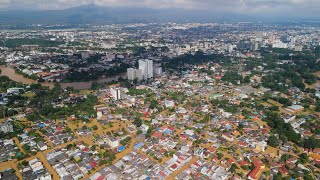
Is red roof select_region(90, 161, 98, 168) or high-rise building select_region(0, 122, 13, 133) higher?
high-rise building select_region(0, 122, 13, 133)

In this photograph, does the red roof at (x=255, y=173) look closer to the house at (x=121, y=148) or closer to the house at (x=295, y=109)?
the house at (x=121, y=148)

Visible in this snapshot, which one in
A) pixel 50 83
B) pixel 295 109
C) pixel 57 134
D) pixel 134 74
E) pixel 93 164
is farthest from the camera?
pixel 134 74

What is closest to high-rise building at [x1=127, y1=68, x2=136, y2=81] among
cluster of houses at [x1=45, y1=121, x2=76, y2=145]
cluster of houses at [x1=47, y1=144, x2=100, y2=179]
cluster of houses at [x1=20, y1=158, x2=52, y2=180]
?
cluster of houses at [x1=45, y1=121, x2=76, y2=145]

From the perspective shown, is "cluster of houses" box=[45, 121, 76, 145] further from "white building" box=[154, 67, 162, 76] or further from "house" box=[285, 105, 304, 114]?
"house" box=[285, 105, 304, 114]

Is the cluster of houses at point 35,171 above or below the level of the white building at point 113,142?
below

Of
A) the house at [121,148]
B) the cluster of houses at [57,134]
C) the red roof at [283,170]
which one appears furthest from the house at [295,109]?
the cluster of houses at [57,134]

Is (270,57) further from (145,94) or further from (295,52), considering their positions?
(145,94)

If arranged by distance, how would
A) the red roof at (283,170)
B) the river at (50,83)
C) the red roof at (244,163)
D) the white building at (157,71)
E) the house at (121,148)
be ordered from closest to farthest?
the red roof at (283,170) < the red roof at (244,163) < the house at (121,148) < the river at (50,83) < the white building at (157,71)

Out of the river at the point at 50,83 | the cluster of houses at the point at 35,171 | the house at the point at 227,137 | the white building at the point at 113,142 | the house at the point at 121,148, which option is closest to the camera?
the cluster of houses at the point at 35,171

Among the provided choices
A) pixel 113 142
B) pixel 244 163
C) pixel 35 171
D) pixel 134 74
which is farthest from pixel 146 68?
pixel 35 171

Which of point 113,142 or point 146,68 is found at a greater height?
point 146,68

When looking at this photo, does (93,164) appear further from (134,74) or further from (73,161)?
(134,74)
